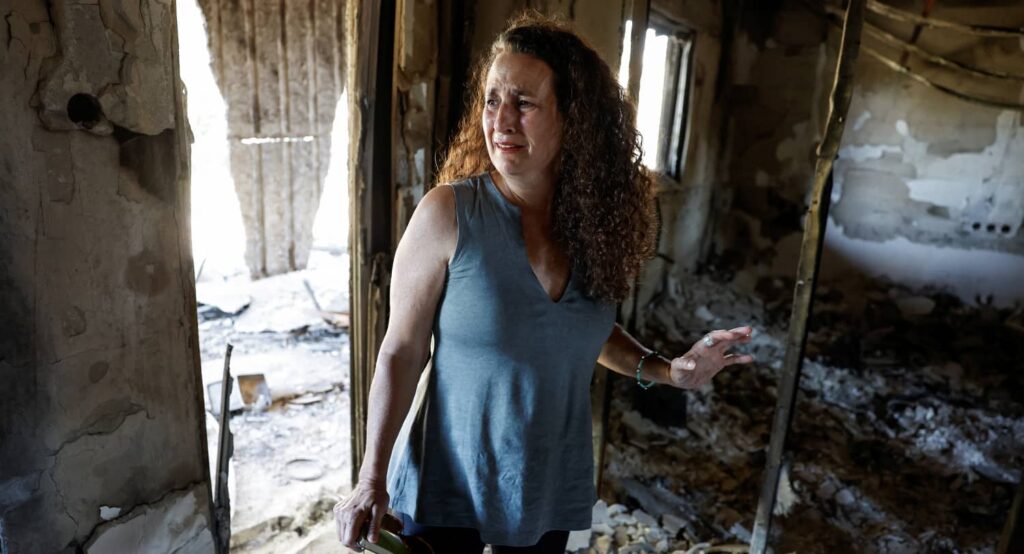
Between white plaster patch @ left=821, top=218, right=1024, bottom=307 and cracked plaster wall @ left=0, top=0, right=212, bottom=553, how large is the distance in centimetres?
635

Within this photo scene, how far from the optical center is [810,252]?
7.08 ft

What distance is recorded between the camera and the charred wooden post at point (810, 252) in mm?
1990

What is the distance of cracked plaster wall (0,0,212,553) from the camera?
4.05 ft

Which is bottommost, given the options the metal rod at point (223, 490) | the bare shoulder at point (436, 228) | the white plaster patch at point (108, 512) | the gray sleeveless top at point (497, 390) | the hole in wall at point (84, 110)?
the metal rod at point (223, 490)

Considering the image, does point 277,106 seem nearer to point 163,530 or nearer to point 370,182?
point 370,182

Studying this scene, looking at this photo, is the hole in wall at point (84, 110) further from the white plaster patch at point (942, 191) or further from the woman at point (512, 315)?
the white plaster patch at point (942, 191)

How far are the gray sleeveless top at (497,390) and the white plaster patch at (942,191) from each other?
5.87 m

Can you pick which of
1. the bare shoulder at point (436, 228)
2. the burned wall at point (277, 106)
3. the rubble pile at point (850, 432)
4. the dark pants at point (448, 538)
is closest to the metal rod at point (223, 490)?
the dark pants at point (448, 538)

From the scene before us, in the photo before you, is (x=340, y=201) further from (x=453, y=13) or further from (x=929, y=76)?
(x=929, y=76)

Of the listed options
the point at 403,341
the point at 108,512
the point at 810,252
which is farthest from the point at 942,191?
the point at 108,512

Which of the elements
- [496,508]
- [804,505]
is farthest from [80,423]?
[804,505]

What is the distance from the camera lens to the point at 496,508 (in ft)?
4.46

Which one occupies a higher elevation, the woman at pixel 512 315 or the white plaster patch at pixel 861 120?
the white plaster patch at pixel 861 120

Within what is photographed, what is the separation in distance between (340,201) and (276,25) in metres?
2.58
